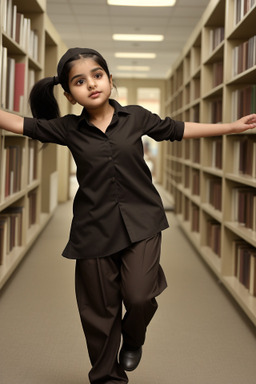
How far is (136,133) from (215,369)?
3.51 ft

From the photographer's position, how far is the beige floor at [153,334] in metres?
1.89

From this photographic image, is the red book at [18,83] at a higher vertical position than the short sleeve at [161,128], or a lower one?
higher

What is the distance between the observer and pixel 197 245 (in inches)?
163

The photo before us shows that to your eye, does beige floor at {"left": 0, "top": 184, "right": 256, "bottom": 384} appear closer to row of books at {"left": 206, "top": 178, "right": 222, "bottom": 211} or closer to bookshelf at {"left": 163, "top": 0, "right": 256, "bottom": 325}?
bookshelf at {"left": 163, "top": 0, "right": 256, "bottom": 325}

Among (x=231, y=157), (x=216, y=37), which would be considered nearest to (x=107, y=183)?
(x=231, y=157)

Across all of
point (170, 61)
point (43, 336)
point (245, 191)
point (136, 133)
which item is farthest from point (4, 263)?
point (170, 61)

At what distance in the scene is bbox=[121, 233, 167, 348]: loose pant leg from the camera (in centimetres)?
151

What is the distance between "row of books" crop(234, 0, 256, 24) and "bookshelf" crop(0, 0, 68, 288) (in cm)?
139

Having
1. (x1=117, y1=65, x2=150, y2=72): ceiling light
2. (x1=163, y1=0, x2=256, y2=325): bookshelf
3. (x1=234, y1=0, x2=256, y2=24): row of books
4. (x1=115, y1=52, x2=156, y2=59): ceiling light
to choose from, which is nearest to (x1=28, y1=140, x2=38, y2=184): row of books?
(x1=163, y1=0, x2=256, y2=325): bookshelf

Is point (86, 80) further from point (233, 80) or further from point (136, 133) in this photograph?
point (233, 80)

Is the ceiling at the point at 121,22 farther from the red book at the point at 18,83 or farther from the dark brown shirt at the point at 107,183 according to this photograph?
the dark brown shirt at the point at 107,183

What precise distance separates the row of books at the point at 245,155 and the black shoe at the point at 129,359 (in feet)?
4.81

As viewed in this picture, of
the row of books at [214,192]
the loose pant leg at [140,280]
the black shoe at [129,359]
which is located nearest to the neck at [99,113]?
the loose pant leg at [140,280]

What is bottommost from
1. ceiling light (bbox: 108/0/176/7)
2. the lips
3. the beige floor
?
the beige floor
